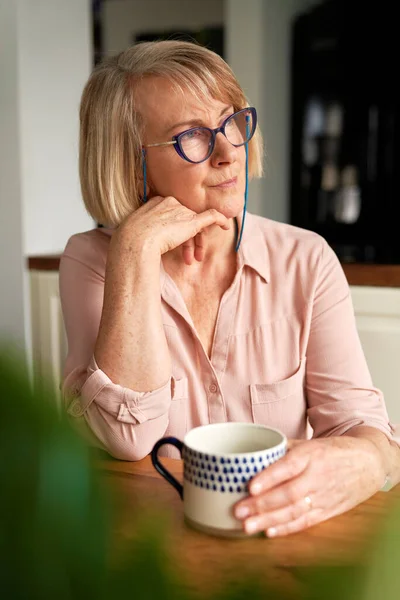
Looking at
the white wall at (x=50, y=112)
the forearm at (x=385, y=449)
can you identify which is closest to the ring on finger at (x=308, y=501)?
the forearm at (x=385, y=449)

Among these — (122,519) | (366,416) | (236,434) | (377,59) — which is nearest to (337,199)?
(377,59)

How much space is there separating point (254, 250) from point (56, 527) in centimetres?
124

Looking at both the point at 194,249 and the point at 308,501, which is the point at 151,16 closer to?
the point at 194,249

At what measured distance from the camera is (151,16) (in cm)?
648

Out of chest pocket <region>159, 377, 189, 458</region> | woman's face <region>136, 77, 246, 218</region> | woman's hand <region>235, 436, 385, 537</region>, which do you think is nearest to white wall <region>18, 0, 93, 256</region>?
woman's face <region>136, 77, 246, 218</region>

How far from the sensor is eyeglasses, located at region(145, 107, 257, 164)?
4.34ft

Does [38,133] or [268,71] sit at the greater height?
[268,71]

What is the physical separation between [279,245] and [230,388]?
0.32 m

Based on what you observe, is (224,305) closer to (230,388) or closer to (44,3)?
(230,388)

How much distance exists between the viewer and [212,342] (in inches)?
53.2

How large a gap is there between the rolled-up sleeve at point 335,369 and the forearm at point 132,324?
11.8 inches

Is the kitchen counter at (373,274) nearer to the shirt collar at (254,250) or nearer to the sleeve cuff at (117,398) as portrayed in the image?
the shirt collar at (254,250)

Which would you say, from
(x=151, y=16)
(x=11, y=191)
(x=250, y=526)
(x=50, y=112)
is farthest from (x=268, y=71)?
(x=250, y=526)

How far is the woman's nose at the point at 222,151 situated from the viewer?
1316 mm
